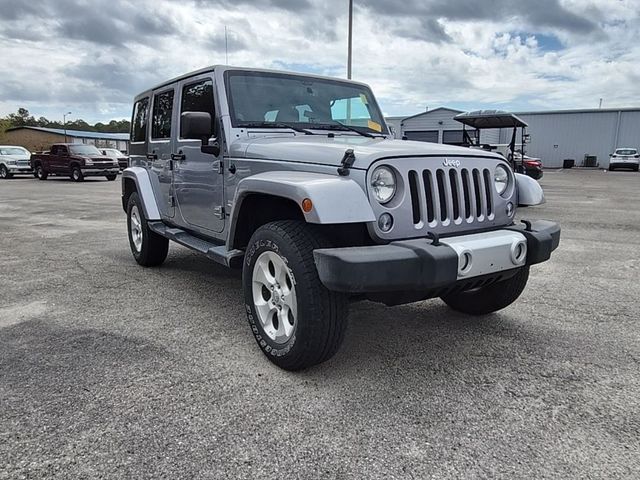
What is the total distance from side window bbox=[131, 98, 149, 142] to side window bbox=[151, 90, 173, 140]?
1.01ft

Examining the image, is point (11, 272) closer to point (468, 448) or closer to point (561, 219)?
point (468, 448)

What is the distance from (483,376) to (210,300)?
2.42 meters

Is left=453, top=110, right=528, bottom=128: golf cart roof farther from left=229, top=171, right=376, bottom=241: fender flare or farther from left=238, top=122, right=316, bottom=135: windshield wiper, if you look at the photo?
left=229, top=171, right=376, bottom=241: fender flare

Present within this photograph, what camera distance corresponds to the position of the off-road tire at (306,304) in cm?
258

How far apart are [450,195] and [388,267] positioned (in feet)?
2.61

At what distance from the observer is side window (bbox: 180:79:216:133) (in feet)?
12.9

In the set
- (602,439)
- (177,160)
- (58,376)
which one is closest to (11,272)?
(177,160)

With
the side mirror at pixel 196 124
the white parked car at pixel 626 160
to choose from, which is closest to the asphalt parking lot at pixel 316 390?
the side mirror at pixel 196 124

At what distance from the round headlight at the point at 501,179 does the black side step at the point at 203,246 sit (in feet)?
5.93

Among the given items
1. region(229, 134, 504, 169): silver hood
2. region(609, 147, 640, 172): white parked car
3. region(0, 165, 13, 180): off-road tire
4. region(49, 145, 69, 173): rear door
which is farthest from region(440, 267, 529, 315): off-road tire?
region(609, 147, 640, 172): white parked car

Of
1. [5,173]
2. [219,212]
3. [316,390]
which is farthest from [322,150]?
[5,173]

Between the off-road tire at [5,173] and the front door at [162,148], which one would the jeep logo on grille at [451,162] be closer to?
the front door at [162,148]

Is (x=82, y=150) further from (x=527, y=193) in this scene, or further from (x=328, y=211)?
(x=328, y=211)

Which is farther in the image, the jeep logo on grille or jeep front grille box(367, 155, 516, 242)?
the jeep logo on grille
